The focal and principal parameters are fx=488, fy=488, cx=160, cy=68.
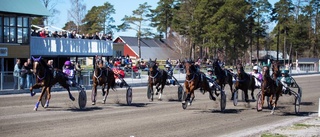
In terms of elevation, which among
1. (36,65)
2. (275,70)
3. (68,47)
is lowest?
(275,70)

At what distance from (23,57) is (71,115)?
66.2 feet

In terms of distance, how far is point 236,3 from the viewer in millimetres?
64562

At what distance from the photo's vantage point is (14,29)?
34375mm

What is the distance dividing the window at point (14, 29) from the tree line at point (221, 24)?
2545 centimetres

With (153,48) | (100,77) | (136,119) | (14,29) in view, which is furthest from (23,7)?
(153,48)

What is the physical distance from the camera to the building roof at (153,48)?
84.4 m

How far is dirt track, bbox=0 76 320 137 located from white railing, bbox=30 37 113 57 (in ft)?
51.1

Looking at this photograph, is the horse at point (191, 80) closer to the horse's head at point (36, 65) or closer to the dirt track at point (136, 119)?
the dirt track at point (136, 119)

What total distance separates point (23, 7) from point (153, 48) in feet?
168

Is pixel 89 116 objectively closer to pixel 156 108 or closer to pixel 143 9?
pixel 156 108

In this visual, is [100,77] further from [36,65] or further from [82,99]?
[36,65]

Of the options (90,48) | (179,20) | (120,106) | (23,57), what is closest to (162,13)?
(179,20)

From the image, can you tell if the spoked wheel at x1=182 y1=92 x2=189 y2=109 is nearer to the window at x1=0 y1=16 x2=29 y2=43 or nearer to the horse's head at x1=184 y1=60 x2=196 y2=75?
the horse's head at x1=184 y1=60 x2=196 y2=75

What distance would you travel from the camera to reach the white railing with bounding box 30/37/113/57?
36.1 meters
